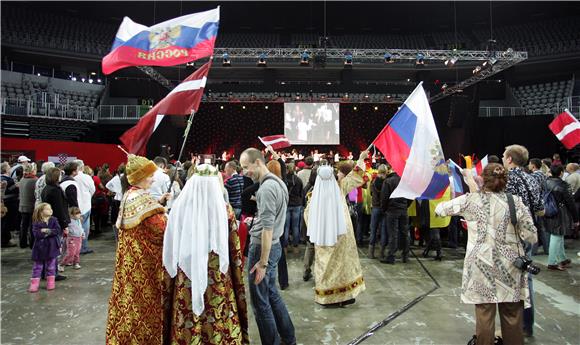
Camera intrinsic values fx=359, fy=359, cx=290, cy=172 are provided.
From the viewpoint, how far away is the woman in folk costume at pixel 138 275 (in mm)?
2594

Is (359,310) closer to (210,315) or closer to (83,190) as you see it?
(210,315)

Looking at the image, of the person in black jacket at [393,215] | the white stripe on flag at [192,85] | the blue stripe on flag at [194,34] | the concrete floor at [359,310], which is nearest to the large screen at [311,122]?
the person in black jacket at [393,215]

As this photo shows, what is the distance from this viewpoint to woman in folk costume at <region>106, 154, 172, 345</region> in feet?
8.51

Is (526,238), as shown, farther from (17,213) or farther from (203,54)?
(17,213)

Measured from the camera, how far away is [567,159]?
51.6ft

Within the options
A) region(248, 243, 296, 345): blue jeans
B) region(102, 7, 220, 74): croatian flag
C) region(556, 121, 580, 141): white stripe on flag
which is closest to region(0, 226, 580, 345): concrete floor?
region(248, 243, 296, 345): blue jeans

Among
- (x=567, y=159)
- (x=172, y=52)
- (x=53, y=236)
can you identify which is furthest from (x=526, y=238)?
(x=567, y=159)

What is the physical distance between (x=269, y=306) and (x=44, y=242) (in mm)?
3412

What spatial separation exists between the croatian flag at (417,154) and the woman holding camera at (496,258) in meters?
0.75

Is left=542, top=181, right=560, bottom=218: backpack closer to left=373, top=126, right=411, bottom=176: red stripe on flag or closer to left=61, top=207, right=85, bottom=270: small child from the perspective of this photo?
left=373, top=126, right=411, bottom=176: red stripe on flag

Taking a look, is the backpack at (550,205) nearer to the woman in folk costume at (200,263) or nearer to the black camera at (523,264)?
the black camera at (523,264)

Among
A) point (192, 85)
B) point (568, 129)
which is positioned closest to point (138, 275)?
point (192, 85)

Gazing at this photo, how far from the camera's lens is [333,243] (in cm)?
395

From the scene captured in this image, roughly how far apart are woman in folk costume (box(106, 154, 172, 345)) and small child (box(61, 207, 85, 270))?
11.4 ft
